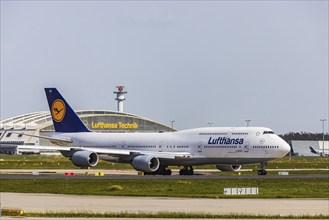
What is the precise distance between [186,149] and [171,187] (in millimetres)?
27894

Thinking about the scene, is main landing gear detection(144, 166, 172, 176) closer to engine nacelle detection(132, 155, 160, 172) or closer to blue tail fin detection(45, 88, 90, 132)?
engine nacelle detection(132, 155, 160, 172)

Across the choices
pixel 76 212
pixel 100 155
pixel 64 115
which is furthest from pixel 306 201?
pixel 64 115

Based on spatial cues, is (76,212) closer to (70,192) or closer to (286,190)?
(70,192)

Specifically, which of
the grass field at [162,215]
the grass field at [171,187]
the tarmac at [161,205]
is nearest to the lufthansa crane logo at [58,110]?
the grass field at [171,187]

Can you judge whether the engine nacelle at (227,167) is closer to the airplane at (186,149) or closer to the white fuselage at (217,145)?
the airplane at (186,149)

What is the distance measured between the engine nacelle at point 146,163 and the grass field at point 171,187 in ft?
55.0

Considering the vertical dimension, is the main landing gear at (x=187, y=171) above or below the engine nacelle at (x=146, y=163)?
below

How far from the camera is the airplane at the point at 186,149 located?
86.4m

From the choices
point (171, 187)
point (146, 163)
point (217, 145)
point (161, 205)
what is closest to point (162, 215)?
point (161, 205)

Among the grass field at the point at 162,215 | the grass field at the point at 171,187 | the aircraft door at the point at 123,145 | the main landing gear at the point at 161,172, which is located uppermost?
the aircraft door at the point at 123,145

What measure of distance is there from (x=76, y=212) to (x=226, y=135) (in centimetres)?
4771

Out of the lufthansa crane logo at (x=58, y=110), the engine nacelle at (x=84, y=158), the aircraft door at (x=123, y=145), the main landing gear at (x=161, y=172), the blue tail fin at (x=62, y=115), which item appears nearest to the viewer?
the engine nacelle at (x=84, y=158)

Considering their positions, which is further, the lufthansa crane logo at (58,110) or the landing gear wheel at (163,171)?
the lufthansa crane logo at (58,110)

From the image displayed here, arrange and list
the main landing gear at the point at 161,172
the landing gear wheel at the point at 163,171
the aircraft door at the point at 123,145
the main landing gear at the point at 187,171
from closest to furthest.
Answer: the main landing gear at the point at 187,171 → the main landing gear at the point at 161,172 → the landing gear wheel at the point at 163,171 → the aircraft door at the point at 123,145
